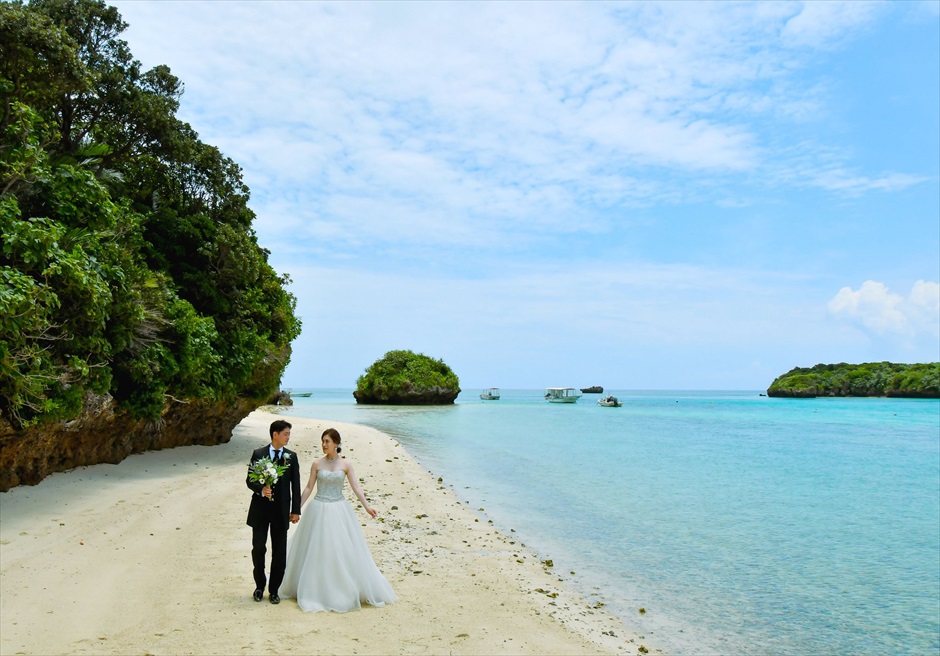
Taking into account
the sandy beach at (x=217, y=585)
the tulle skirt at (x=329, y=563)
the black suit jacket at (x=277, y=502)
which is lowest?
the sandy beach at (x=217, y=585)

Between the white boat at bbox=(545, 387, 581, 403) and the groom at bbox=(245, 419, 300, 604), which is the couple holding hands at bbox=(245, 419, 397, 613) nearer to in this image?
the groom at bbox=(245, 419, 300, 604)

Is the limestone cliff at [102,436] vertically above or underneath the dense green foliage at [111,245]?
underneath

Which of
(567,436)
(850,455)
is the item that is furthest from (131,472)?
(850,455)

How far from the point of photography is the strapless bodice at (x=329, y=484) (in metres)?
→ 7.32

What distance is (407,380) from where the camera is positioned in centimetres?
8425

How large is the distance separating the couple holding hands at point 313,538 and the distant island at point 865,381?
519ft

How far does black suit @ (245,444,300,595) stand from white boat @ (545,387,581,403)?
10431cm

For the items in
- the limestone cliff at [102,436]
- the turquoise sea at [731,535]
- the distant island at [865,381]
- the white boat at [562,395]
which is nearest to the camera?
the turquoise sea at [731,535]

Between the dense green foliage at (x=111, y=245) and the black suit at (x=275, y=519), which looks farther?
the dense green foliage at (x=111, y=245)

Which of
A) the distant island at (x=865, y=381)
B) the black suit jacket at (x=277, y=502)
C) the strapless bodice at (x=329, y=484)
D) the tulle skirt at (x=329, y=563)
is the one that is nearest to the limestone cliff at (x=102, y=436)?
the black suit jacket at (x=277, y=502)

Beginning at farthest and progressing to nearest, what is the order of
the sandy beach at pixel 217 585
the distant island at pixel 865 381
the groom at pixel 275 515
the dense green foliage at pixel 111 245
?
the distant island at pixel 865 381 < the dense green foliage at pixel 111 245 < the groom at pixel 275 515 < the sandy beach at pixel 217 585

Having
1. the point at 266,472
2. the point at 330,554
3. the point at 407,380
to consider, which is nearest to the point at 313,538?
the point at 330,554

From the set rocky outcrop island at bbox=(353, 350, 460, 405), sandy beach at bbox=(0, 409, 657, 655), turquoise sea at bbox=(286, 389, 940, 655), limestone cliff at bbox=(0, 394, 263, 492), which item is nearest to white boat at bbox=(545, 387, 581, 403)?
rocky outcrop island at bbox=(353, 350, 460, 405)

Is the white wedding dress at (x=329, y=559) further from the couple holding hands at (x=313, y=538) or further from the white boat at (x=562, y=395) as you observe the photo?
the white boat at (x=562, y=395)
